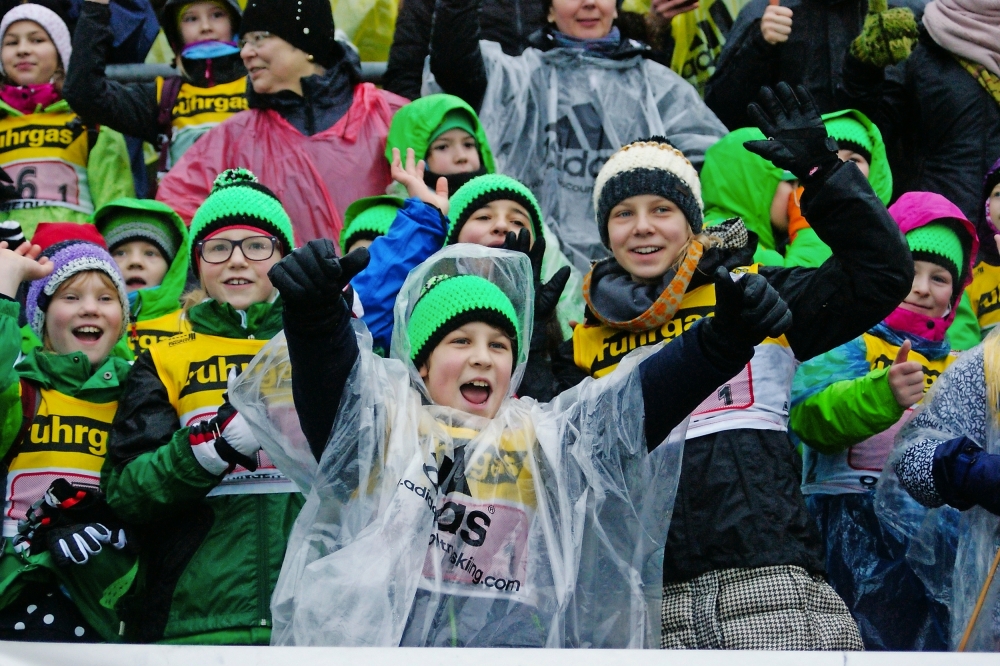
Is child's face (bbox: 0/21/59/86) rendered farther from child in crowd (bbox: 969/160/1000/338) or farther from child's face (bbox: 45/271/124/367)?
child in crowd (bbox: 969/160/1000/338)

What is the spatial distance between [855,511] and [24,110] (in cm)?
400

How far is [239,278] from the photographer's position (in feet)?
15.2

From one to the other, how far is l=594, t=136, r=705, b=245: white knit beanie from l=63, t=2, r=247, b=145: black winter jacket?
102 inches

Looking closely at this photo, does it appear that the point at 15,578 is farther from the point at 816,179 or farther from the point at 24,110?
the point at 24,110

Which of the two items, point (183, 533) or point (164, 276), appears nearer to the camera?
point (183, 533)

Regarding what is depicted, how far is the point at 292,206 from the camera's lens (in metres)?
5.89

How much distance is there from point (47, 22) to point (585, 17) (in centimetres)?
243

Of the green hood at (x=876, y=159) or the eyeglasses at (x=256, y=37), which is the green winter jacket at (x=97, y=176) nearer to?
the eyeglasses at (x=256, y=37)

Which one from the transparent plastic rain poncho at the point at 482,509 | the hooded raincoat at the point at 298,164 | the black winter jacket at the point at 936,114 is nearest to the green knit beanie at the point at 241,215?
the hooded raincoat at the point at 298,164

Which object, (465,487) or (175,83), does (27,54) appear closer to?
(175,83)

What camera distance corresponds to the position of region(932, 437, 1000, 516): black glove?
3889 mm

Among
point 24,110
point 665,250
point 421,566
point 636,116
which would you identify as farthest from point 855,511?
point 24,110

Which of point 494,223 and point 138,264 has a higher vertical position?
point 494,223

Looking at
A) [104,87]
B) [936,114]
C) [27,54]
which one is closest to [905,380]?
[936,114]
